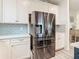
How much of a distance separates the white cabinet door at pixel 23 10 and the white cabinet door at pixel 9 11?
0.19 m

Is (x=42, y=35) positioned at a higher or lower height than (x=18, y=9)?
lower

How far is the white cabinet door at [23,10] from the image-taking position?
384cm

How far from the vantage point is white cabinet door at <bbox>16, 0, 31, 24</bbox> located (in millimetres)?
3845

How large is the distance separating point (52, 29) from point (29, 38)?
1089 mm

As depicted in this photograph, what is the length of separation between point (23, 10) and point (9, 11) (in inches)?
23.6

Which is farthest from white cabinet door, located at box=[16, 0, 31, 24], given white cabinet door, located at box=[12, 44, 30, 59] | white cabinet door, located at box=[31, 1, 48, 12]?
white cabinet door, located at box=[12, 44, 30, 59]

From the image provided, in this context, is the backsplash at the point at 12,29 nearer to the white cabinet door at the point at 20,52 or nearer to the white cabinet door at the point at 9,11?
the white cabinet door at the point at 9,11

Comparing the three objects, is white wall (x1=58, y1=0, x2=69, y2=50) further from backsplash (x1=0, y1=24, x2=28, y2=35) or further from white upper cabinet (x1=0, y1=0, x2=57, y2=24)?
backsplash (x1=0, y1=24, x2=28, y2=35)

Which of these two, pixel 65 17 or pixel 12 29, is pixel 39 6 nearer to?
pixel 12 29

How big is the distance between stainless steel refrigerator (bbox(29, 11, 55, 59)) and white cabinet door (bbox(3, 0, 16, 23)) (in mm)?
670

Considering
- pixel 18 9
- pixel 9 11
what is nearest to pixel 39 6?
pixel 18 9

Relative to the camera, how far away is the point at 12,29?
4.09m

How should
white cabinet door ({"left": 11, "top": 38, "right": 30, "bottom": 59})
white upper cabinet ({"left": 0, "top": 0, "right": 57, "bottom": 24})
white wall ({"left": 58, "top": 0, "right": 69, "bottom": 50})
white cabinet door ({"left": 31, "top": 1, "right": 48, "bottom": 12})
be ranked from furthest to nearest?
white wall ({"left": 58, "top": 0, "right": 69, "bottom": 50}) < white cabinet door ({"left": 31, "top": 1, "right": 48, "bottom": 12}) < white upper cabinet ({"left": 0, "top": 0, "right": 57, "bottom": 24}) < white cabinet door ({"left": 11, "top": 38, "right": 30, "bottom": 59})

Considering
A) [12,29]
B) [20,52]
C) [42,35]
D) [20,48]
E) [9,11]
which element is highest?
[9,11]
